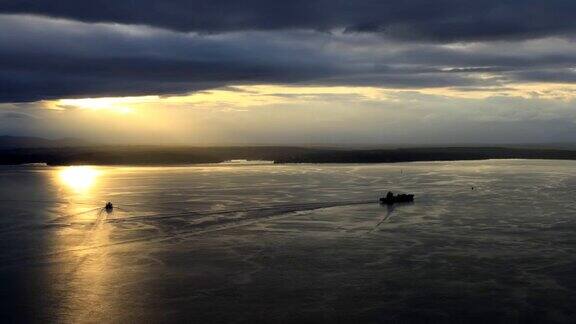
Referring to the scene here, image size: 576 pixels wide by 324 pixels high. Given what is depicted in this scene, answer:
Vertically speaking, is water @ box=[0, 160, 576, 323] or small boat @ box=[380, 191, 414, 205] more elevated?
small boat @ box=[380, 191, 414, 205]

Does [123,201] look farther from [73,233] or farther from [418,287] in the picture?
[418,287]

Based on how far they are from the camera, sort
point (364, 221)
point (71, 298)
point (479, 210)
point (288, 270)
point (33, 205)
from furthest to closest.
A: point (33, 205)
point (479, 210)
point (364, 221)
point (288, 270)
point (71, 298)

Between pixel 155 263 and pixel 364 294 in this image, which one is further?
pixel 155 263

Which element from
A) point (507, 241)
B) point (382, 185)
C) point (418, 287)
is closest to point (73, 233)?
point (418, 287)

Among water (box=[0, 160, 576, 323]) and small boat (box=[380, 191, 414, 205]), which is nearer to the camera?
water (box=[0, 160, 576, 323])

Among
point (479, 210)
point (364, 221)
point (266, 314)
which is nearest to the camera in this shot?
point (266, 314)

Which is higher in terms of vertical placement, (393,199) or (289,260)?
(393,199)

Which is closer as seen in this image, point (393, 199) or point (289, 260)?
point (289, 260)

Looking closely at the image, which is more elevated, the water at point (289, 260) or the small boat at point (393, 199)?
the small boat at point (393, 199)
